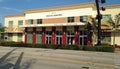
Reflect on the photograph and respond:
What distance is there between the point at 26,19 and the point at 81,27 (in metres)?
16.0

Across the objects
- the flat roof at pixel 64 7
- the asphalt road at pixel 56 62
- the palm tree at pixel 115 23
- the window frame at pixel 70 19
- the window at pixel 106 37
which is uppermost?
the flat roof at pixel 64 7

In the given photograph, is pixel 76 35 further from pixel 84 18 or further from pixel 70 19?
pixel 84 18

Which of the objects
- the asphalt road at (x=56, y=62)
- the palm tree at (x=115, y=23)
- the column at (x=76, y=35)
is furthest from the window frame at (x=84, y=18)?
the asphalt road at (x=56, y=62)

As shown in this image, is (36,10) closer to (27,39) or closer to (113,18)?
(27,39)

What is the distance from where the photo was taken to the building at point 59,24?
4292cm

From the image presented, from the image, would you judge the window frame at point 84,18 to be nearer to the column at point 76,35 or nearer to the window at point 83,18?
the window at point 83,18

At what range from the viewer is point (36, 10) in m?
53.0

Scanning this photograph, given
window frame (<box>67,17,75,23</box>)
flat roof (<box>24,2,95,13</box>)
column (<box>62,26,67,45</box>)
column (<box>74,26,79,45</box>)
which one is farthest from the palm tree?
column (<box>62,26,67,45</box>)

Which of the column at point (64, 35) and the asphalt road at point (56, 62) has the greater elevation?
the column at point (64, 35)

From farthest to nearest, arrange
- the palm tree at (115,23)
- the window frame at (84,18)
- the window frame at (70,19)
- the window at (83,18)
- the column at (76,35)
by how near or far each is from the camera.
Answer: the window frame at (70,19) < the column at (76,35) < the window at (83,18) < the window frame at (84,18) < the palm tree at (115,23)

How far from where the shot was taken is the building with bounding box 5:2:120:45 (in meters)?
42.9

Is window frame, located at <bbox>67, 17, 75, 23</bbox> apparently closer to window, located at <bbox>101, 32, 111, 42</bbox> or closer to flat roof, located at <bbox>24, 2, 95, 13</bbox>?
flat roof, located at <bbox>24, 2, 95, 13</bbox>

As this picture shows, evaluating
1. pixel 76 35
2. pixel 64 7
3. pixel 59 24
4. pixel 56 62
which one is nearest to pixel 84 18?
pixel 76 35

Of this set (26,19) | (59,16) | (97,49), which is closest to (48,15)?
(59,16)
